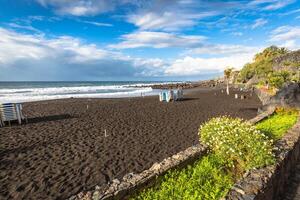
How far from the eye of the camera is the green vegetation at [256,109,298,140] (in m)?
8.75

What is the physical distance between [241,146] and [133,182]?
2867 mm

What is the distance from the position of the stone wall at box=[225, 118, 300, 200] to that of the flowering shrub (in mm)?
318

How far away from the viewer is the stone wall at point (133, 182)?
4.94 m

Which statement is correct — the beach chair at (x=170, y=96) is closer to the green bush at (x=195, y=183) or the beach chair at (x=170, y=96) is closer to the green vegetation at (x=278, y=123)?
the green vegetation at (x=278, y=123)

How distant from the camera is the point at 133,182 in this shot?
216 inches

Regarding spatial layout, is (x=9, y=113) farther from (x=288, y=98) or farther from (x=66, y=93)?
(x=66, y=93)

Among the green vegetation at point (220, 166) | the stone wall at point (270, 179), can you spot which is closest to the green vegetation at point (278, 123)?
the stone wall at point (270, 179)

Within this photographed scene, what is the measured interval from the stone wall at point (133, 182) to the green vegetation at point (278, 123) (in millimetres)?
3127

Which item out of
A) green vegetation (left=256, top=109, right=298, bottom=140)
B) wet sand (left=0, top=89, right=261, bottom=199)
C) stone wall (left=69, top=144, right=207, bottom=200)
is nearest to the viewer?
stone wall (left=69, top=144, right=207, bottom=200)

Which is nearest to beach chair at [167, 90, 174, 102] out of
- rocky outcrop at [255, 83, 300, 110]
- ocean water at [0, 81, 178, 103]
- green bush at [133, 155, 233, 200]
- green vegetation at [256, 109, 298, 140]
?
ocean water at [0, 81, 178, 103]

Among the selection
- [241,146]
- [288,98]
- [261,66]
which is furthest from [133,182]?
[261,66]

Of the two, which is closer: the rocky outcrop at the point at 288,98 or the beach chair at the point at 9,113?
the rocky outcrop at the point at 288,98

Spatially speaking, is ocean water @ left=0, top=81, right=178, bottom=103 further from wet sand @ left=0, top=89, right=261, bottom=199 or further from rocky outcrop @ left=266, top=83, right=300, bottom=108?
rocky outcrop @ left=266, top=83, right=300, bottom=108

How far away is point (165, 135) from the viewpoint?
13.3 m
